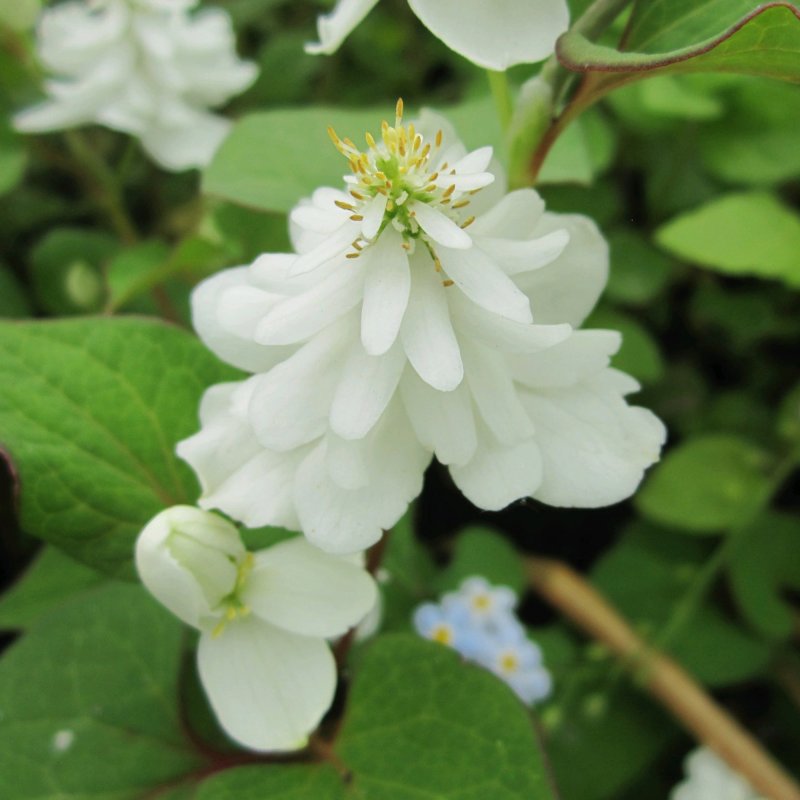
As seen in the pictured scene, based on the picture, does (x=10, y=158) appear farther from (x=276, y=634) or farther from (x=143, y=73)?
(x=276, y=634)

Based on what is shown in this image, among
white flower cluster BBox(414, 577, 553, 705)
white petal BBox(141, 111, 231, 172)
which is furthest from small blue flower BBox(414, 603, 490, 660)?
white petal BBox(141, 111, 231, 172)

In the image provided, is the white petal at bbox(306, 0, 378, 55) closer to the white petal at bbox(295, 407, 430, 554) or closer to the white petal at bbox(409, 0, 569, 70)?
the white petal at bbox(409, 0, 569, 70)

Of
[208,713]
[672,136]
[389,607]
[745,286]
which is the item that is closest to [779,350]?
[745,286]

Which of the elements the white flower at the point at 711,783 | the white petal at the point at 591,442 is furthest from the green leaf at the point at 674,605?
the white petal at the point at 591,442

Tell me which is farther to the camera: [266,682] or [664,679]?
[664,679]

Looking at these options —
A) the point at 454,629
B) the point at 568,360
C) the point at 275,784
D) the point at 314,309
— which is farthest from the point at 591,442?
Answer: the point at 454,629

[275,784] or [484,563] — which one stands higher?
[275,784]
